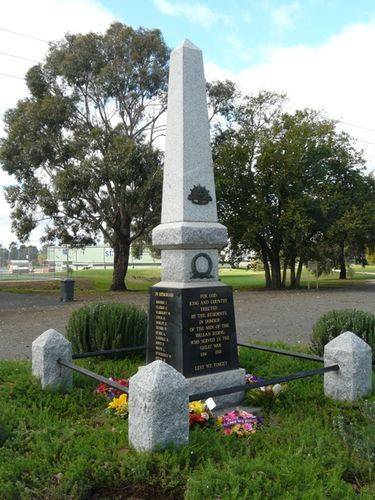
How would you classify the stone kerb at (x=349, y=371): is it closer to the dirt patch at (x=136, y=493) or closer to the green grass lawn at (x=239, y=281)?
the dirt patch at (x=136, y=493)

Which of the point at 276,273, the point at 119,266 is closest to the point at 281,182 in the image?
the point at 276,273

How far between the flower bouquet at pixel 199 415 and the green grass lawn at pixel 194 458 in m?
0.22

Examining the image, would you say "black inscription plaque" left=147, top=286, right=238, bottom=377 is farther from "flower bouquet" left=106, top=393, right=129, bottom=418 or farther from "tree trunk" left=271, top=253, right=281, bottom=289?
"tree trunk" left=271, top=253, right=281, bottom=289

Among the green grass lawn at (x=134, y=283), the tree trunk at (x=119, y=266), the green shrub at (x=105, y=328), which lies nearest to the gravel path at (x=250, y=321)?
the green shrub at (x=105, y=328)

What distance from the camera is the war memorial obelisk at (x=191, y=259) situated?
553 centimetres

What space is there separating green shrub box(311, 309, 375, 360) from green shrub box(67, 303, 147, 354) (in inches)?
105

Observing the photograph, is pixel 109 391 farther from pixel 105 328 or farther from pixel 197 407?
pixel 105 328

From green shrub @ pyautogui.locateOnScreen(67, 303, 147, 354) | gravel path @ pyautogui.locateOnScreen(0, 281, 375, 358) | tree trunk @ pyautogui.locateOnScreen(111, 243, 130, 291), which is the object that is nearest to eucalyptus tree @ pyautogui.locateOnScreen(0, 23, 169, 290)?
tree trunk @ pyautogui.locateOnScreen(111, 243, 130, 291)

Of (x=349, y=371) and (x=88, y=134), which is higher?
(x=88, y=134)

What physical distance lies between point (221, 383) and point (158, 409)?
73.5 inches

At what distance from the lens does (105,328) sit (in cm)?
766

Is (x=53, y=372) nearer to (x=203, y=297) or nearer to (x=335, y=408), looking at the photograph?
(x=203, y=297)

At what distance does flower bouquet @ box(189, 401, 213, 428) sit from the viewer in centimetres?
471

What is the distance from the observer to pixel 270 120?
29.0m
